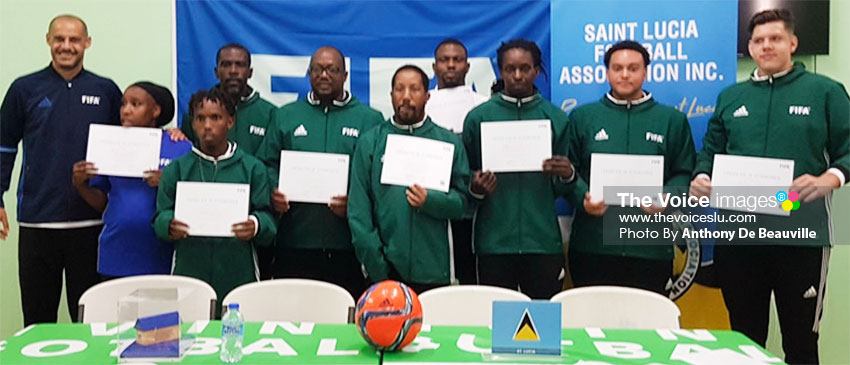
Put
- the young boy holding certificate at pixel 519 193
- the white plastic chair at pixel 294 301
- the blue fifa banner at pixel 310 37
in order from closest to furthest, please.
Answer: the white plastic chair at pixel 294 301 → the young boy holding certificate at pixel 519 193 → the blue fifa banner at pixel 310 37

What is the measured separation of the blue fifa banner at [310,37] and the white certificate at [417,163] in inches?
34.6

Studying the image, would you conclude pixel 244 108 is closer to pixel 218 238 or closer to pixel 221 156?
pixel 221 156

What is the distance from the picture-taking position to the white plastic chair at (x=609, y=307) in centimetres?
290

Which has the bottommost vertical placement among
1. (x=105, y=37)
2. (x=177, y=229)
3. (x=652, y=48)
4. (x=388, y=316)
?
(x=388, y=316)

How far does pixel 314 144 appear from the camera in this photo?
386 cm

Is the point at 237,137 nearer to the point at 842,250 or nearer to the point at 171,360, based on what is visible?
the point at 171,360

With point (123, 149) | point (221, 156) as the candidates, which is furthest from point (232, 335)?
point (123, 149)

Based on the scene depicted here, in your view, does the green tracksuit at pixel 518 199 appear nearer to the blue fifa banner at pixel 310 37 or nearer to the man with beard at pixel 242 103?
the blue fifa banner at pixel 310 37

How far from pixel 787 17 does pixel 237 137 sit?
321cm

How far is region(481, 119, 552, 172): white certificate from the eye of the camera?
12.2 ft

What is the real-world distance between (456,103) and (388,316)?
6.92 feet

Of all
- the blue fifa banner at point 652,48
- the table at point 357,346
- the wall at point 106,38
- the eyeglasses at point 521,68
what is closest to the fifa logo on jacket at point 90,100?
the wall at point 106,38

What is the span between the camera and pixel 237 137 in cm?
406

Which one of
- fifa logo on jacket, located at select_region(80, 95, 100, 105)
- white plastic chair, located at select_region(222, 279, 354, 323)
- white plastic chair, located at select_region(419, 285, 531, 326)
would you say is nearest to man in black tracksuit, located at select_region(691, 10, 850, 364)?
white plastic chair, located at select_region(419, 285, 531, 326)
